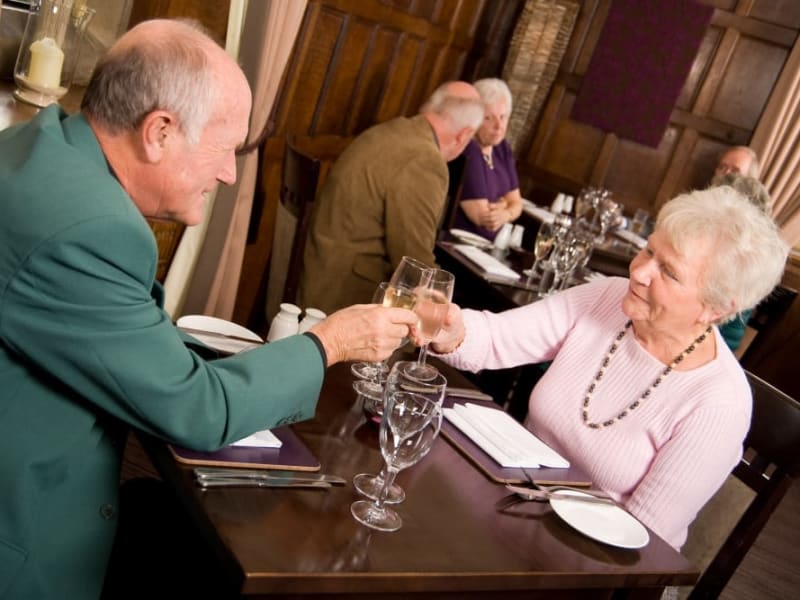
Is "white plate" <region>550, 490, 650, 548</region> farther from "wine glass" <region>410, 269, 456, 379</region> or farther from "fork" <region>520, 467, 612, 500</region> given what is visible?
"wine glass" <region>410, 269, 456, 379</region>

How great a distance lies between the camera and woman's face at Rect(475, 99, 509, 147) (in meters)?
4.45

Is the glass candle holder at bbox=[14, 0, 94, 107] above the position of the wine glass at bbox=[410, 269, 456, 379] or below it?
above

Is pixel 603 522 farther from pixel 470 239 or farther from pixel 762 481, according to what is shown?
pixel 470 239

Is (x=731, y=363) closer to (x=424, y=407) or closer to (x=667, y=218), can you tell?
(x=667, y=218)

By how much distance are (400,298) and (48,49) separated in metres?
1.29

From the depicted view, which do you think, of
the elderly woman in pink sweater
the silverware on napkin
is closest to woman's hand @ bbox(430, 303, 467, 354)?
the elderly woman in pink sweater

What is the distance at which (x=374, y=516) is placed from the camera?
134 cm

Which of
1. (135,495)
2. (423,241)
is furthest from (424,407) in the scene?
(423,241)

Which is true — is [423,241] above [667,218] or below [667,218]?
below

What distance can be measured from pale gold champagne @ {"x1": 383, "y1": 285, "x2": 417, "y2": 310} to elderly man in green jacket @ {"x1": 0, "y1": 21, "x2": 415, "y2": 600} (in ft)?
1.13

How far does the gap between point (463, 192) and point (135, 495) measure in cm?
302

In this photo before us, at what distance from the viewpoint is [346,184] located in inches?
126

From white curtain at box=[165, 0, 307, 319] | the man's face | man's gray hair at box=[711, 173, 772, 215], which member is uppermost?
the man's face

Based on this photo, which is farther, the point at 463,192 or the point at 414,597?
the point at 463,192
